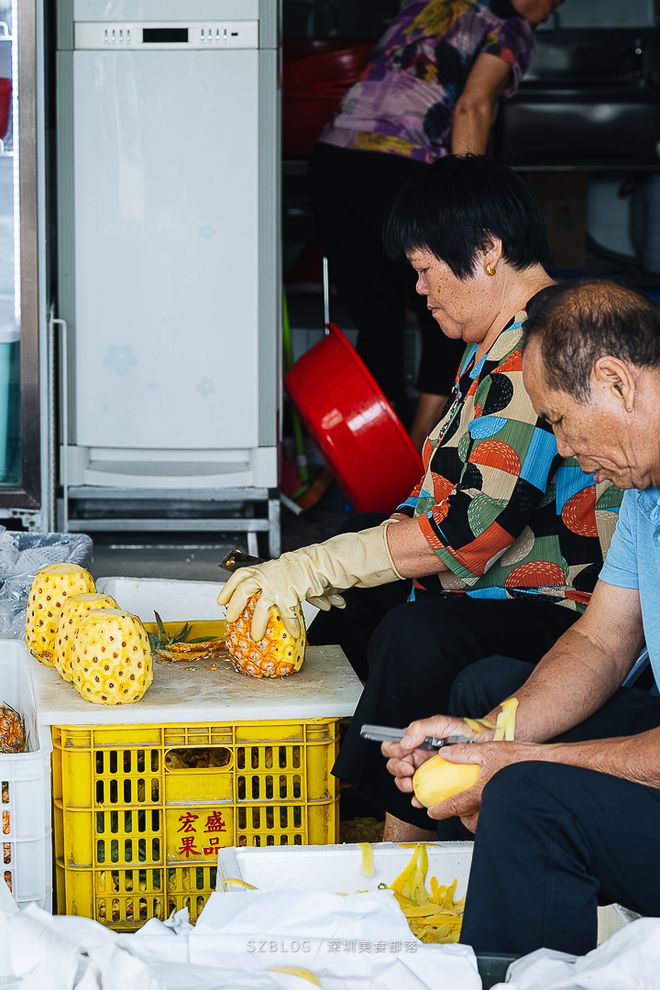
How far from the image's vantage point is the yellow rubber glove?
88.2 inches

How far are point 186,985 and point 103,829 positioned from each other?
642mm

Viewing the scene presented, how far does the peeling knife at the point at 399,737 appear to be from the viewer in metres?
1.78

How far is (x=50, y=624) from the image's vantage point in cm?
229

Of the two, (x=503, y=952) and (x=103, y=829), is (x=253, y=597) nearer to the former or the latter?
(x=103, y=829)

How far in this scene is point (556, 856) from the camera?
150cm

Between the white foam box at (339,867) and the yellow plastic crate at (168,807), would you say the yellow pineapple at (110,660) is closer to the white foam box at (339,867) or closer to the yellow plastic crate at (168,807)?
the yellow plastic crate at (168,807)

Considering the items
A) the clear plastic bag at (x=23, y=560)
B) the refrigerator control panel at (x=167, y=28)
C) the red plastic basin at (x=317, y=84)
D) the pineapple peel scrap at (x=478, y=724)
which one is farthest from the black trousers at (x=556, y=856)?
the red plastic basin at (x=317, y=84)

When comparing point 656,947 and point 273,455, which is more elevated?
point 273,455

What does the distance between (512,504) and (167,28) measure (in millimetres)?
2513

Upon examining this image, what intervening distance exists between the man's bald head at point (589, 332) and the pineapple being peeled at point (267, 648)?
29.9 inches

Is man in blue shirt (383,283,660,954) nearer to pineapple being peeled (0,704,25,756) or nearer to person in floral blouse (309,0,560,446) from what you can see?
pineapple being peeled (0,704,25,756)

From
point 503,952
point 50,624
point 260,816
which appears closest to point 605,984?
point 503,952

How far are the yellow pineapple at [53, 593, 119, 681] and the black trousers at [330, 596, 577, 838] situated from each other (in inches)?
18.8

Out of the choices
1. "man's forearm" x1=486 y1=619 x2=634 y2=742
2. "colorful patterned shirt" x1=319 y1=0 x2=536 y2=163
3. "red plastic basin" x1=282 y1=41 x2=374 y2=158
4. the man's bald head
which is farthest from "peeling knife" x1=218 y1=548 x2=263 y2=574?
"red plastic basin" x1=282 y1=41 x2=374 y2=158
